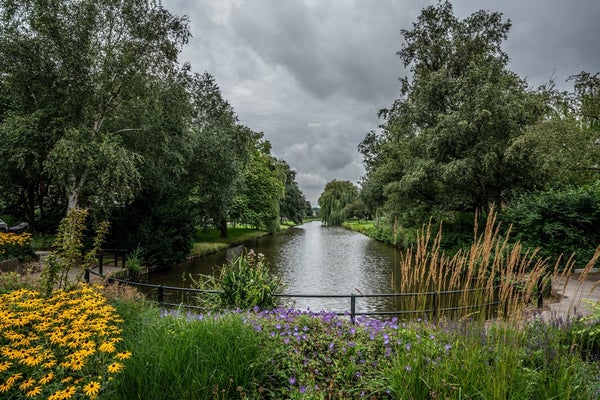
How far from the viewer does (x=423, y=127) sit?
18906mm

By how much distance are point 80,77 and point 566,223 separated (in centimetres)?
1966

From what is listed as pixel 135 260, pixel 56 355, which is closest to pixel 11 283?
pixel 56 355

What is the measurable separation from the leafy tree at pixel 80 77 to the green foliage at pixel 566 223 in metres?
15.6

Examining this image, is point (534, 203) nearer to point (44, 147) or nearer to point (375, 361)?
point (375, 361)

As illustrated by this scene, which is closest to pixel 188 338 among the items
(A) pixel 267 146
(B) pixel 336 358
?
(B) pixel 336 358

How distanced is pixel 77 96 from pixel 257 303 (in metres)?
13.2

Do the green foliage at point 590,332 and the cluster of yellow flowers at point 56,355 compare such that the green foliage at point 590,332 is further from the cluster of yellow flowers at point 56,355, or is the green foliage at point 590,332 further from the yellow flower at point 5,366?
the yellow flower at point 5,366

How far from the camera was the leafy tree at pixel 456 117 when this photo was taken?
1576 centimetres

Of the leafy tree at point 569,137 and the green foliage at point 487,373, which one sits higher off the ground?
the leafy tree at point 569,137

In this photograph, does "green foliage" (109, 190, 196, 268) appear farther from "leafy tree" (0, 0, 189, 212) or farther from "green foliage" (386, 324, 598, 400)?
"green foliage" (386, 324, 598, 400)

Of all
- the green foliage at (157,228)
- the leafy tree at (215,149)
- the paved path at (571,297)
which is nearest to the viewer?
the paved path at (571,297)

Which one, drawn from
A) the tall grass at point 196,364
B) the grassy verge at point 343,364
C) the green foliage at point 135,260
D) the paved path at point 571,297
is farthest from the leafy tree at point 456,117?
the tall grass at point 196,364

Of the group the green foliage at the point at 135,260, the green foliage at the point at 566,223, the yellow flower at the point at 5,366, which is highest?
the green foliage at the point at 566,223

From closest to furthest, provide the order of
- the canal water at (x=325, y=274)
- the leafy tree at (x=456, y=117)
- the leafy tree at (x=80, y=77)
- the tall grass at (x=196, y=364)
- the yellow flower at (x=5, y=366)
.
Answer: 1. the yellow flower at (x=5, y=366)
2. the tall grass at (x=196, y=364)
3. the canal water at (x=325, y=274)
4. the leafy tree at (x=80, y=77)
5. the leafy tree at (x=456, y=117)
